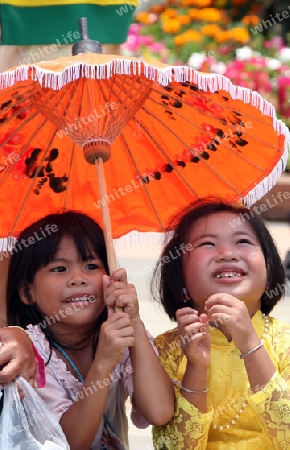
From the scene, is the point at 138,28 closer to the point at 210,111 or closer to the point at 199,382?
the point at 210,111

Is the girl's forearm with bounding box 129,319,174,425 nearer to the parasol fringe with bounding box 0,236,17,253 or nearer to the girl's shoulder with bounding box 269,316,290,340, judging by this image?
the girl's shoulder with bounding box 269,316,290,340

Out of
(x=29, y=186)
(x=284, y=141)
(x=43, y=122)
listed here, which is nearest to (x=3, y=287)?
(x=29, y=186)

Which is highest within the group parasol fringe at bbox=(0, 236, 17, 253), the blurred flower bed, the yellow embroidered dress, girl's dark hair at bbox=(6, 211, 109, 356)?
the blurred flower bed

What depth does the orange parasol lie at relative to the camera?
2520 mm

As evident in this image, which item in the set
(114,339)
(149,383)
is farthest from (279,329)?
(114,339)

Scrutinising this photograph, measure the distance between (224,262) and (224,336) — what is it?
0.22 m

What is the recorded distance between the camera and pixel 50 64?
2176 millimetres

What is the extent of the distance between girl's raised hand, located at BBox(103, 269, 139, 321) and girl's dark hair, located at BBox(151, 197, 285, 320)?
31cm

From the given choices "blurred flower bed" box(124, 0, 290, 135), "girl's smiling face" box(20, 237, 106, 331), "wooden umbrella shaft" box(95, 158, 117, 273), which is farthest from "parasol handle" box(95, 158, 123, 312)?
"blurred flower bed" box(124, 0, 290, 135)

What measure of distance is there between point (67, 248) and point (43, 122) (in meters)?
0.43

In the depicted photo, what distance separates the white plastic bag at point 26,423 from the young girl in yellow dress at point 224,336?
1.25 ft

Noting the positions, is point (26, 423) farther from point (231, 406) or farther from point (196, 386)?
point (231, 406)

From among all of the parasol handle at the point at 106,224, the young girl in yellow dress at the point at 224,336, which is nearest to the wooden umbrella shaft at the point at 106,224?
the parasol handle at the point at 106,224

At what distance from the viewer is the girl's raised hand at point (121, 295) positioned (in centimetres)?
233
